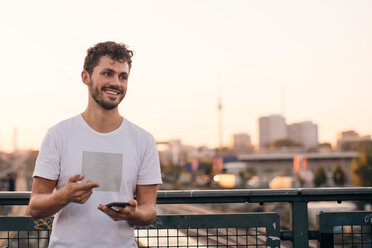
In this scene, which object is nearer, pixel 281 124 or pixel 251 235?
pixel 251 235

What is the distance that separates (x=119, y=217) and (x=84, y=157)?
382 millimetres

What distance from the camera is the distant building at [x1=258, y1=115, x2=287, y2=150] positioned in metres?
194

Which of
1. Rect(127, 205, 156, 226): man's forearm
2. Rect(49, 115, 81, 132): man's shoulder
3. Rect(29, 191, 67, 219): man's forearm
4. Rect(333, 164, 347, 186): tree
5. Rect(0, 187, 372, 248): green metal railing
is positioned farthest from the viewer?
Rect(333, 164, 347, 186): tree

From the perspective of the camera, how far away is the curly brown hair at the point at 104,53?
2.37m

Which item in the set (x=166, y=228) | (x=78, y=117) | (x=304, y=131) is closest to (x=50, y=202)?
(x=78, y=117)

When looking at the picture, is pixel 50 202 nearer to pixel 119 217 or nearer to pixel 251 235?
pixel 119 217

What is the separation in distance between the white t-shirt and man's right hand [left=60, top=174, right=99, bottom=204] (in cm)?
22

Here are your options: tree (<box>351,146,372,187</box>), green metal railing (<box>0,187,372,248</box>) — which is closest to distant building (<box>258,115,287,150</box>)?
tree (<box>351,146,372,187</box>)

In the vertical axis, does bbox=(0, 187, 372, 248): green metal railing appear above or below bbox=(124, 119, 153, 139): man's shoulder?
below

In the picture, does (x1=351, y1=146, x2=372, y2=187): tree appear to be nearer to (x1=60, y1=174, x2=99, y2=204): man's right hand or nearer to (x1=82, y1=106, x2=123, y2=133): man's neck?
(x1=82, y1=106, x2=123, y2=133): man's neck

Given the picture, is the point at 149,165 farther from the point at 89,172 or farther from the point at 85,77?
the point at 85,77

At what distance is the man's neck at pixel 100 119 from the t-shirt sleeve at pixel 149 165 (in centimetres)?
22

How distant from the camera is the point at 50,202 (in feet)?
7.03

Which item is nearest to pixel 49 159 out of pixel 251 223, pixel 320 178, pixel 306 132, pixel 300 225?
pixel 251 223
